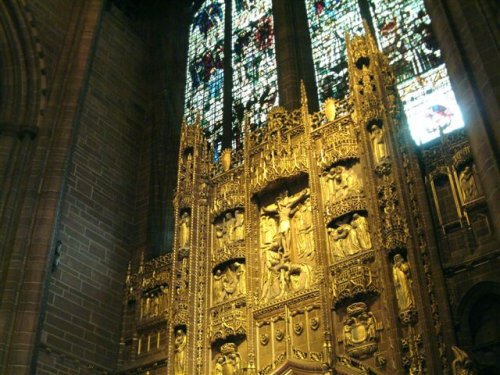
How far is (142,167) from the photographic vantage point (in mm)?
15859

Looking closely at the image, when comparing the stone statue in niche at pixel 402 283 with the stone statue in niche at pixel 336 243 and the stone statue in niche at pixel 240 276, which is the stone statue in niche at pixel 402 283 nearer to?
the stone statue in niche at pixel 336 243

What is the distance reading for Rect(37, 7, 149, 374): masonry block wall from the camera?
40.3ft

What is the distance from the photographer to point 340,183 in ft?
36.6

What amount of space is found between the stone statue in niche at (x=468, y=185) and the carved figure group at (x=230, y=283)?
156 inches

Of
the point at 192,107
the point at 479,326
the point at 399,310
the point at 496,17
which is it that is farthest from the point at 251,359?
the point at 192,107

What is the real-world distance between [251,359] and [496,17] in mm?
6414

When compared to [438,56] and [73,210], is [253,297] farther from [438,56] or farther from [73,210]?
[438,56]

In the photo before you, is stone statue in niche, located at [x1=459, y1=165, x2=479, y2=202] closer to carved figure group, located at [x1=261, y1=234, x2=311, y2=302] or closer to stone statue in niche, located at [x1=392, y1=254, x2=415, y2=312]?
stone statue in niche, located at [x1=392, y1=254, x2=415, y2=312]

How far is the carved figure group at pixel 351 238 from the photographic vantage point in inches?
407

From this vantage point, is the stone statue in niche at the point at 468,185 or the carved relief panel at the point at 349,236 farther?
the carved relief panel at the point at 349,236

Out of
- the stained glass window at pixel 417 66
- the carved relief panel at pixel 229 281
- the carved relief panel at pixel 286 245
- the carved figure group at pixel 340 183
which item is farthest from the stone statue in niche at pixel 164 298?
the stained glass window at pixel 417 66

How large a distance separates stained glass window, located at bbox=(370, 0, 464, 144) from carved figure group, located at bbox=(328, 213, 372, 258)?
7.28 feet

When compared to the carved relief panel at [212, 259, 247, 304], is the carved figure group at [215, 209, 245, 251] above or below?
above

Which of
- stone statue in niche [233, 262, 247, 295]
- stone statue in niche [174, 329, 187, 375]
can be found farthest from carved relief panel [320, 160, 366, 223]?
stone statue in niche [174, 329, 187, 375]
